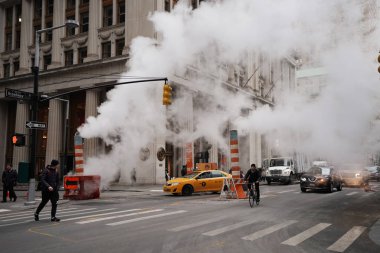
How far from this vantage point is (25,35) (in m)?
42.2

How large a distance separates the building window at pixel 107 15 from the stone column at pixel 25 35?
1093 cm

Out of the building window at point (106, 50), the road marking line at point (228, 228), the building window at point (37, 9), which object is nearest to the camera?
the road marking line at point (228, 228)

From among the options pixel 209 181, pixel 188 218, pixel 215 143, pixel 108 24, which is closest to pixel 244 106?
pixel 209 181

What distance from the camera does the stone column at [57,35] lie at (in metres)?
38.6

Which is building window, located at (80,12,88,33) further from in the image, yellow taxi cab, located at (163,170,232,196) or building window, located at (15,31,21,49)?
yellow taxi cab, located at (163,170,232,196)

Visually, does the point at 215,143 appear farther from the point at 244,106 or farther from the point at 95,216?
the point at 95,216

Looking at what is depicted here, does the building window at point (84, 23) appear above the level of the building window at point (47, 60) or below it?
above

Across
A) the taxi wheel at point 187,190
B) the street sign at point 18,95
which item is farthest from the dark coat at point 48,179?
the taxi wheel at point 187,190

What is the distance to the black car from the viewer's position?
814 inches

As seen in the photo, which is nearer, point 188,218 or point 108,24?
point 188,218

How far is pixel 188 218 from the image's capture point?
35.2 ft

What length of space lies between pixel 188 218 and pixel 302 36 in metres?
12.4

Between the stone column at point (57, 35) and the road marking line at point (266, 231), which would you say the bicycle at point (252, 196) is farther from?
the stone column at point (57, 35)

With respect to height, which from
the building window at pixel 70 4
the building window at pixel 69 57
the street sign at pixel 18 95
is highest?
the building window at pixel 70 4
